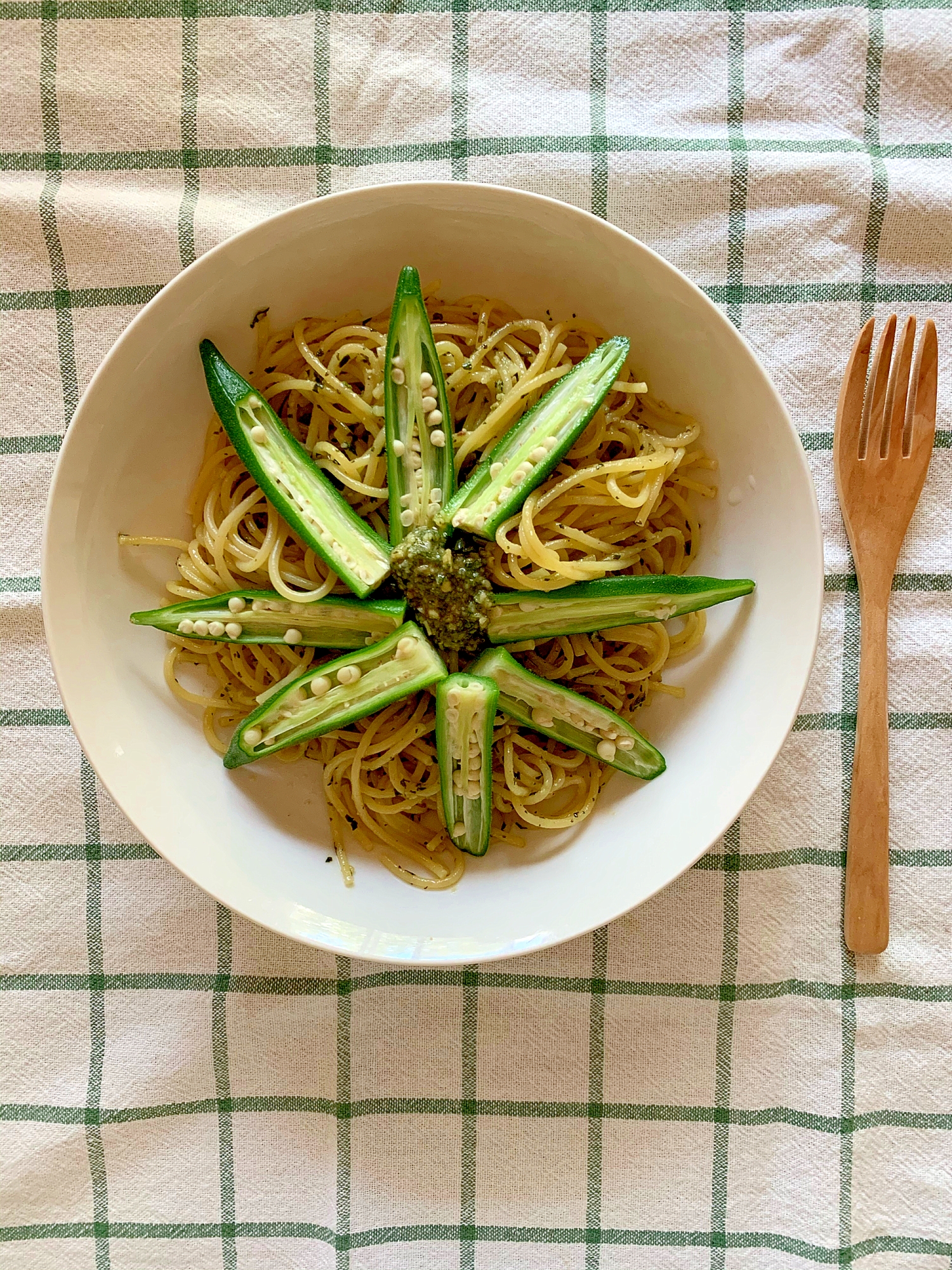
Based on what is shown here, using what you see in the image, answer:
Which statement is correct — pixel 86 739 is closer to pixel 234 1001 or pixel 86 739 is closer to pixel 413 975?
pixel 234 1001

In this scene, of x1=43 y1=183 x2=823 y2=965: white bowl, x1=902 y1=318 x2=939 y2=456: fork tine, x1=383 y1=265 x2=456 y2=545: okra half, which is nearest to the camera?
x1=43 y1=183 x2=823 y2=965: white bowl

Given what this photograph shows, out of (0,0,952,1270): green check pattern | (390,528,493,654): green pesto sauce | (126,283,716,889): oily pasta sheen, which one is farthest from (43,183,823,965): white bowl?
(390,528,493,654): green pesto sauce

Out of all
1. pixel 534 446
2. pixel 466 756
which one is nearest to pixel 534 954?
pixel 466 756

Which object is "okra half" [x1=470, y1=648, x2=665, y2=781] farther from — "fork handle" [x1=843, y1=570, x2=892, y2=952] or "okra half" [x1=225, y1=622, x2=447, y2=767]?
"fork handle" [x1=843, y1=570, x2=892, y2=952]

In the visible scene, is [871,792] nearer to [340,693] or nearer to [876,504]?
[876,504]

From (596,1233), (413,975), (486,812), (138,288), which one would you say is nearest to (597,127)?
(138,288)
